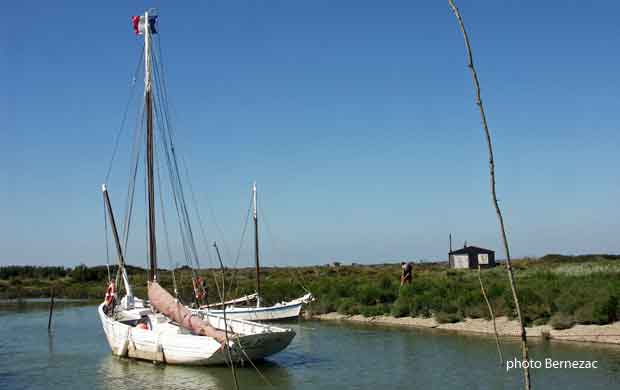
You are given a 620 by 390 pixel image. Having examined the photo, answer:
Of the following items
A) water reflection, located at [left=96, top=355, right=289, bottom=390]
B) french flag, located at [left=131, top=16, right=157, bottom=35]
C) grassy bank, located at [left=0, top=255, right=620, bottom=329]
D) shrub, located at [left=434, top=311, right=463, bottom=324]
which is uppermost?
french flag, located at [left=131, top=16, right=157, bottom=35]

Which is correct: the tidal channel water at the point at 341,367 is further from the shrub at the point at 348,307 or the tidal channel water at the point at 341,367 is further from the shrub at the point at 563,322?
the shrub at the point at 348,307

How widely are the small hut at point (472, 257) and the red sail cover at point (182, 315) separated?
51.5m

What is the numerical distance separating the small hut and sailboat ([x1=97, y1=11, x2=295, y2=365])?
153 ft

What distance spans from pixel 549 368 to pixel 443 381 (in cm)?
363

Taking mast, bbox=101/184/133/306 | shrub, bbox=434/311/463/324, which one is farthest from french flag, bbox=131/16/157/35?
shrub, bbox=434/311/463/324

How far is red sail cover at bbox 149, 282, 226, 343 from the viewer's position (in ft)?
66.9

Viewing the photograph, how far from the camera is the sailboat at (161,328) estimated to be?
20.7 metres

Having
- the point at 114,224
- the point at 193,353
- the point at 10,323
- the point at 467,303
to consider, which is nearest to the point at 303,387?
the point at 193,353

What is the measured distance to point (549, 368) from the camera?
19.8 m

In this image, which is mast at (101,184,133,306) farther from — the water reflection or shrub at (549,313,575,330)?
shrub at (549,313,575,330)

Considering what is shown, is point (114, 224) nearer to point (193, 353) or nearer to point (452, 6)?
point (193, 353)

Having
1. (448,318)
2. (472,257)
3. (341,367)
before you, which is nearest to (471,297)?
(448,318)

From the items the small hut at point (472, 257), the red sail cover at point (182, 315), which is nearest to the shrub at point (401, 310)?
the red sail cover at point (182, 315)

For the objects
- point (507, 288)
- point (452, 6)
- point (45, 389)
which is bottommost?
point (45, 389)
